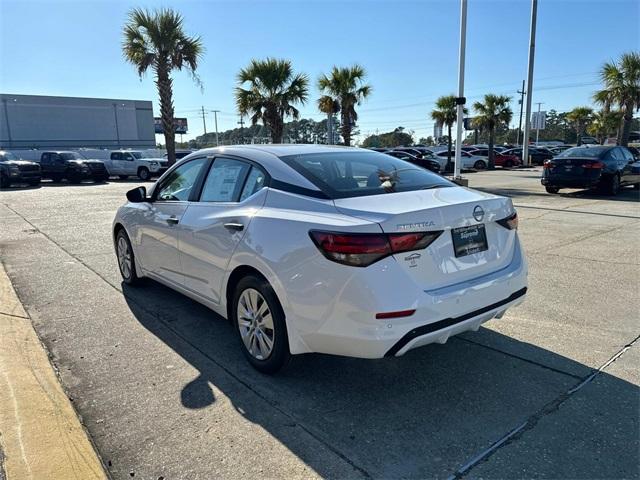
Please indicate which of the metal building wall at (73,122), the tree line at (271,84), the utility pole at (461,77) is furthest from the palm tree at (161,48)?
the metal building wall at (73,122)

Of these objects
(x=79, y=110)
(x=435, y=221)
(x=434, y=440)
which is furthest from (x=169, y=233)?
(x=79, y=110)

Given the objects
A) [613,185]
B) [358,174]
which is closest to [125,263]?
[358,174]

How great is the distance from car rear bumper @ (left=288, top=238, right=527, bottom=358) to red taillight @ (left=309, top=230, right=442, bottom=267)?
15 cm

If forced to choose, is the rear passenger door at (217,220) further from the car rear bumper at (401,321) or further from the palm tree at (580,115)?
the palm tree at (580,115)

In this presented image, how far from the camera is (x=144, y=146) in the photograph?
183ft

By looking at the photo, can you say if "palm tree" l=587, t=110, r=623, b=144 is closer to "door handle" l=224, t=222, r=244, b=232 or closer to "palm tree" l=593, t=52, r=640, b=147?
"palm tree" l=593, t=52, r=640, b=147

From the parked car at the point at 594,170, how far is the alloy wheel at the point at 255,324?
13.3m

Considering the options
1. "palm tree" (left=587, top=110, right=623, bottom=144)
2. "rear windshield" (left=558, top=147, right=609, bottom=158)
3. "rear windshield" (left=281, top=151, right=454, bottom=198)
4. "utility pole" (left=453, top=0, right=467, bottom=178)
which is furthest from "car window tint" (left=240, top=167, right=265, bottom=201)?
"palm tree" (left=587, top=110, right=623, bottom=144)

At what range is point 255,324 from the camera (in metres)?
3.41

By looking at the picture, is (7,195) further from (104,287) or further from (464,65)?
(464,65)

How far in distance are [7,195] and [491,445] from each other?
21.2 metres

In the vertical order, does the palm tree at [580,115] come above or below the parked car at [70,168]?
above

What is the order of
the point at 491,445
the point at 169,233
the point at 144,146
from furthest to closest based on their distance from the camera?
1. the point at 144,146
2. the point at 169,233
3. the point at 491,445

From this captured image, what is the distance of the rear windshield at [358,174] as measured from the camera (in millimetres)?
3268
